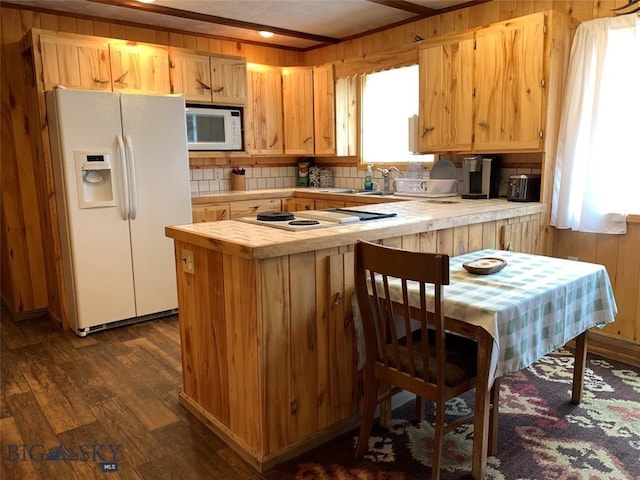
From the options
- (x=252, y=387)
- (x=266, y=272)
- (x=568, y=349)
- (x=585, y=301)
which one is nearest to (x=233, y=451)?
(x=252, y=387)

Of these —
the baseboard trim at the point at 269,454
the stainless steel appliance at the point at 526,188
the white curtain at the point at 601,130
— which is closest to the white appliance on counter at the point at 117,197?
the baseboard trim at the point at 269,454

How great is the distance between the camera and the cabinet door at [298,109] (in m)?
4.91

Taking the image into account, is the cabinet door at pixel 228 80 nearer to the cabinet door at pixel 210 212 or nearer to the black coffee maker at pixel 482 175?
the cabinet door at pixel 210 212

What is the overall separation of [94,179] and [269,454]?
2.46 meters

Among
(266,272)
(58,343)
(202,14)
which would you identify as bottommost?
(58,343)

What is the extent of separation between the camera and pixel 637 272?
10.0 ft

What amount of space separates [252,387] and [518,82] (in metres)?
2.54

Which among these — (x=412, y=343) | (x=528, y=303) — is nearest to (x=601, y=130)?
(x=528, y=303)

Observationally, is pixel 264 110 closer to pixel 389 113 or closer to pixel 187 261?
pixel 389 113

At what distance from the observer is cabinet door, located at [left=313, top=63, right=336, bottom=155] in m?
4.71

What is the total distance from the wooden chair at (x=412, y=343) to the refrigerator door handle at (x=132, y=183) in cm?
222

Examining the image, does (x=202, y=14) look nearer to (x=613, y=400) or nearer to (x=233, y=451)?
(x=233, y=451)

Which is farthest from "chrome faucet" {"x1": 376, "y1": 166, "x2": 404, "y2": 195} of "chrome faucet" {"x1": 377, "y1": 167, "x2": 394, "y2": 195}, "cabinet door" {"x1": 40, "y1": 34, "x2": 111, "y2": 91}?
"cabinet door" {"x1": 40, "y1": 34, "x2": 111, "y2": 91}

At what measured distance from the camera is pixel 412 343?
192 centimetres
